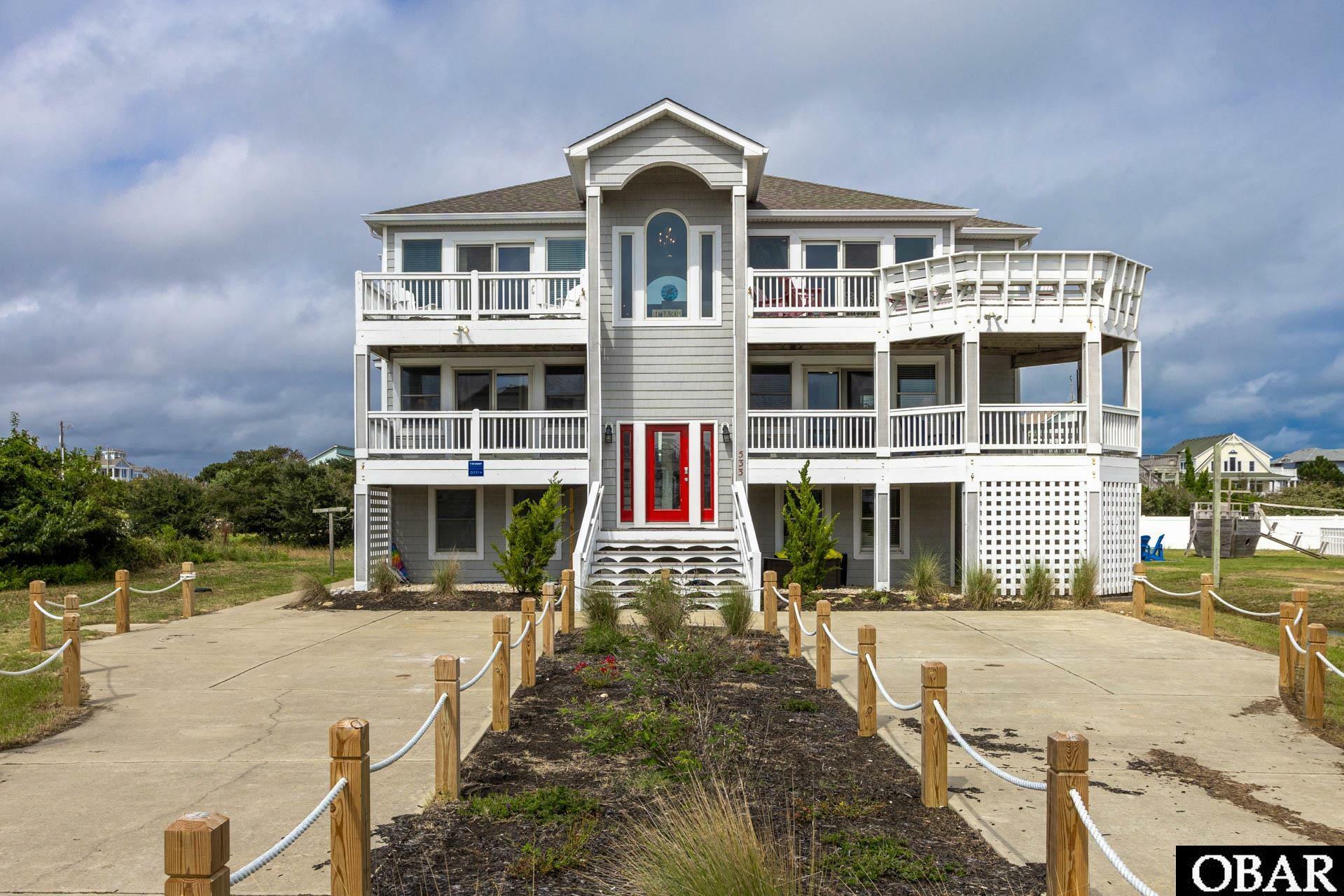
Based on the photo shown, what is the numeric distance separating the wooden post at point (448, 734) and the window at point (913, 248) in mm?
17845

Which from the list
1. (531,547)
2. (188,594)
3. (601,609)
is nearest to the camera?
(601,609)

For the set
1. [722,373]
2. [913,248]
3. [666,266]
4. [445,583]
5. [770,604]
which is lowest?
[445,583]

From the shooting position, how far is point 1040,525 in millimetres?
18828

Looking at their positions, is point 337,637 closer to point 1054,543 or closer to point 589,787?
point 589,787

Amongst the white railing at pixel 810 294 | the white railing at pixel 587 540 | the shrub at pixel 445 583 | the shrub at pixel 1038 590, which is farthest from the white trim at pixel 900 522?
the shrub at pixel 445 583

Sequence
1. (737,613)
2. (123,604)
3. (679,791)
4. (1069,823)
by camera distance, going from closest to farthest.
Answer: (1069,823) → (679,791) → (737,613) → (123,604)

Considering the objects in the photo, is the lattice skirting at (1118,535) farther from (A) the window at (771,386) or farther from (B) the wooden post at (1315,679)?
(B) the wooden post at (1315,679)

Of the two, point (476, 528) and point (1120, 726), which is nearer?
point (1120, 726)

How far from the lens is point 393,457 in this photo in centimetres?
2031

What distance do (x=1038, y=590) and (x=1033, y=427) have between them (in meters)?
3.30

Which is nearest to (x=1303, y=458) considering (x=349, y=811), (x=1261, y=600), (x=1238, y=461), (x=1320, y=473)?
(x=1238, y=461)

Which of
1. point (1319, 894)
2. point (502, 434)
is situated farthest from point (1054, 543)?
point (1319, 894)

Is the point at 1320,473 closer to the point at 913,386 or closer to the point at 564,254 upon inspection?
the point at 913,386

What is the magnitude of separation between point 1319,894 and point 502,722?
5.78m
